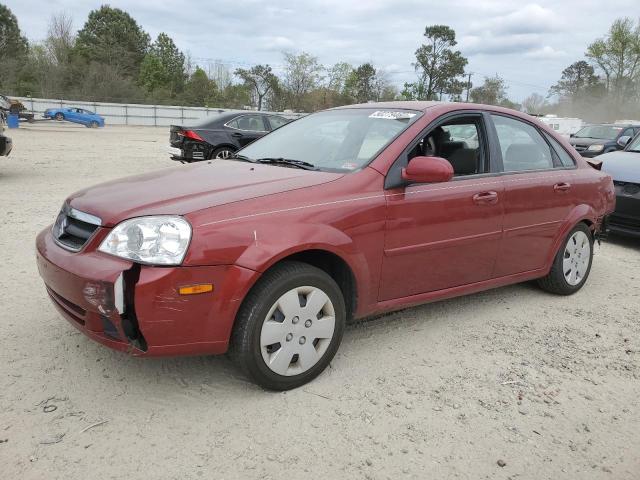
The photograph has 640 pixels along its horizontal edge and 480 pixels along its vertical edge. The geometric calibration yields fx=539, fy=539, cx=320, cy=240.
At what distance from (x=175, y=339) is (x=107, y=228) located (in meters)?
0.66

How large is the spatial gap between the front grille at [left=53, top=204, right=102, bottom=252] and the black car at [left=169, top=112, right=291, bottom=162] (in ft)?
28.4

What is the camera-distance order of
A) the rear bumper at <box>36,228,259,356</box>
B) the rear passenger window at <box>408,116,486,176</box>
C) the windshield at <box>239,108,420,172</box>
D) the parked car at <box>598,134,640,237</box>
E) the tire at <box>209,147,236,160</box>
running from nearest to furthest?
the rear bumper at <box>36,228,259,356</box> → the windshield at <box>239,108,420,172</box> → the rear passenger window at <box>408,116,486,176</box> → the parked car at <box>598,134,640,237</box> → the tire at <box>209,147,236,160</box>

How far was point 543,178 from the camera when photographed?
169 inches

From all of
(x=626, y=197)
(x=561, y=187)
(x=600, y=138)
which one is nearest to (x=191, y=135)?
(x=626, y=197)

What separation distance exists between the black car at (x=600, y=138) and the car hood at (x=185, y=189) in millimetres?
13749

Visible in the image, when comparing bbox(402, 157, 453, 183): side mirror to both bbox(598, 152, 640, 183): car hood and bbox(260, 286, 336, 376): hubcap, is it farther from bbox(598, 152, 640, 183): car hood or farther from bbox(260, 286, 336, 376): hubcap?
bbox(598, 152, 640, 183): car hood

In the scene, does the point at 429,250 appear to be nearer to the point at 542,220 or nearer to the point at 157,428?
the point at 542,220

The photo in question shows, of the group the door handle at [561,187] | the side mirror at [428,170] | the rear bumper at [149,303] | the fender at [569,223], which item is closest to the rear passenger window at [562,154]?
the door handle at [561,187]

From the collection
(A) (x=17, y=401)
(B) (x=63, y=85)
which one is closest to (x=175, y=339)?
(A) (x=17, y=401)

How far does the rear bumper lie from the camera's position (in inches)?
99.5

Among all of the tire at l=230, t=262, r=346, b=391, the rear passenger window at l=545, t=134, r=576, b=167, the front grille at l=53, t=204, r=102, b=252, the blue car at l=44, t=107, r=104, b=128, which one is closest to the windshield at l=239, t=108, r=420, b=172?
the tire at l=230, t=262, r=346, b=391

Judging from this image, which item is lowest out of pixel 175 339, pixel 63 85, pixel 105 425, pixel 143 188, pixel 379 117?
pixel 105 425

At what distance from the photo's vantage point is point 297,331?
9.62ft

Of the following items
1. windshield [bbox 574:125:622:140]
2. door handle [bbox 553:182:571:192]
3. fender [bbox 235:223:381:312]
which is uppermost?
windshield [bbox 574:125:622:140]
